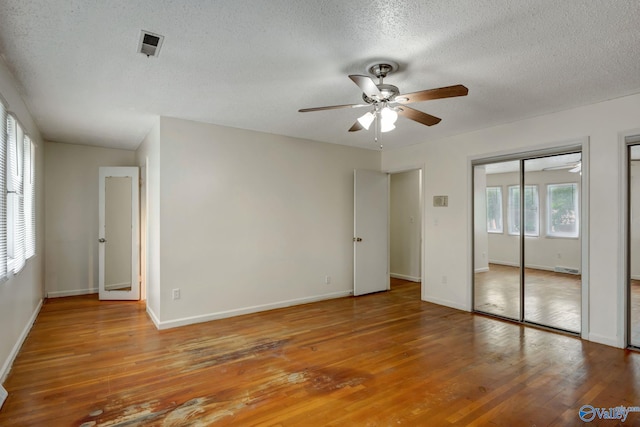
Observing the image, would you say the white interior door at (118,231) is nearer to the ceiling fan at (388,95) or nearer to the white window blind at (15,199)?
the white window blind at (15,199)

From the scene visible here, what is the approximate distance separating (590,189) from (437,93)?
242cm

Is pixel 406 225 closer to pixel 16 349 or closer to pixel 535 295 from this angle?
pixel 535 295

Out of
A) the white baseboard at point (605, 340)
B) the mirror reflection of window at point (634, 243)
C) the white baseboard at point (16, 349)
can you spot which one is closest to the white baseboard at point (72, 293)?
the white baseboard at point (16, 349)

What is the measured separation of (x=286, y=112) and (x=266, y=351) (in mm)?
2555

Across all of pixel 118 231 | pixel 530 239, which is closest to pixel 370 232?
pixel 530 239

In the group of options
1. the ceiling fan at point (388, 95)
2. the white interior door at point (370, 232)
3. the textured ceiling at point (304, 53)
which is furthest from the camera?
the white interior door at point (370, 232)

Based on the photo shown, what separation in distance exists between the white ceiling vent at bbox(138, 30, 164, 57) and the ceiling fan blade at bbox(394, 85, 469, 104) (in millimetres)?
1720

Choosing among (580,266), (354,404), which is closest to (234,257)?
(354,404)

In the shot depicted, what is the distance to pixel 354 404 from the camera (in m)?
2.34

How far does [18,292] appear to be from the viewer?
3.23 m

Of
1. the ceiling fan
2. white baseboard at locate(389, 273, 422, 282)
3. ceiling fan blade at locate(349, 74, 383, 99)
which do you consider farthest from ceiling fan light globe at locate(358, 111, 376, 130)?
white baseboard at locate(389, 273, 422, 282)

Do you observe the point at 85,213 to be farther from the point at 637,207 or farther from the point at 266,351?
the point at 637,207

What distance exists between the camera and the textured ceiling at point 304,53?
6.28 ft

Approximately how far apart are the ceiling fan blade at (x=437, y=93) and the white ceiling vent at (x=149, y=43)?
172 cm
